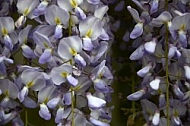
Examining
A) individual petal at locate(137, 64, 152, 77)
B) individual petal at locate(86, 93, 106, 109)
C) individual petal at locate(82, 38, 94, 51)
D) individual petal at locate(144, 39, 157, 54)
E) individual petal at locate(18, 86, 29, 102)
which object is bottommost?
individual petal at locate(137, 64, 152, 77)

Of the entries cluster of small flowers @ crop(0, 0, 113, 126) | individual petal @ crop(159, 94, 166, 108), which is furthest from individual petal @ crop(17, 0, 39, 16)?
individual petal @ crop(159, 94, 166, 108)

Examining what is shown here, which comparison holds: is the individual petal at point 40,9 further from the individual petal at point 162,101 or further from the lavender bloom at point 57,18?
the individual petal at point 162,101

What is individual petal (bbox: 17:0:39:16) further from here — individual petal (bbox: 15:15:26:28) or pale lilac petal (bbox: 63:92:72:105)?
pale lilac petal (bbox: 63:92:72:105)

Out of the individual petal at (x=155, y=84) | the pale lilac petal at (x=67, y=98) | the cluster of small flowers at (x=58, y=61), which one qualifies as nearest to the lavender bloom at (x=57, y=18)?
the cluster of small flowers at (x=58, y=61)

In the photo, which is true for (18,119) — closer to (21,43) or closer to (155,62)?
(21,43)

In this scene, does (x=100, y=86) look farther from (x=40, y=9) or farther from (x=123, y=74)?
(x=123, y=74)

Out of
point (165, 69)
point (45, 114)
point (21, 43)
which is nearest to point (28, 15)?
point (21, 43)

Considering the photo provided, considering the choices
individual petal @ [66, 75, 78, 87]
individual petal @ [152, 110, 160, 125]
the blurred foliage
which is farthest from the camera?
the blurred foliage
